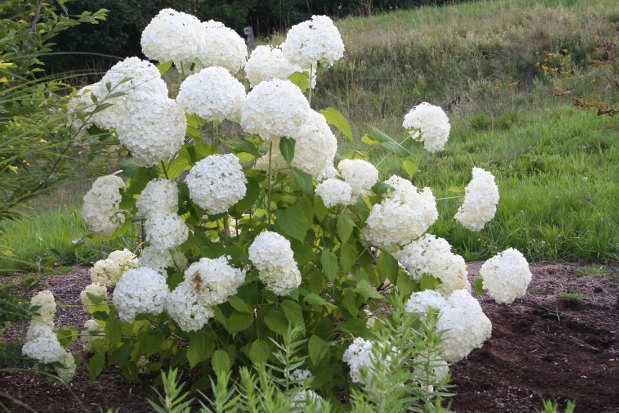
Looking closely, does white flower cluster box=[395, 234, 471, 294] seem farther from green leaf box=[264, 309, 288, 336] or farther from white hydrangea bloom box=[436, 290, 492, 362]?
green leaf box=[264, 309, 288, 336]

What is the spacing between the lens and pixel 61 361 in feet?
8.89

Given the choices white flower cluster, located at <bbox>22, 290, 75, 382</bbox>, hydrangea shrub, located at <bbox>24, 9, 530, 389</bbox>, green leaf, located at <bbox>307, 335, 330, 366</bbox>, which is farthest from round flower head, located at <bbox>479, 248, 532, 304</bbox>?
white flower cluster, located at <bbox>22, 290, 75, 382</bbox>

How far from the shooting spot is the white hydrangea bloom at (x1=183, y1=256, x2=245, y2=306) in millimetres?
2305

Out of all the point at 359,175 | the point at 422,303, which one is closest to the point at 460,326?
the point at 422,303

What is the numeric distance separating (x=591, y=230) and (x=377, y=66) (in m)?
7.26

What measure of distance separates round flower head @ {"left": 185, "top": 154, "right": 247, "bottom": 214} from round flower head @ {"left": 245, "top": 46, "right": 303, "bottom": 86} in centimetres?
56

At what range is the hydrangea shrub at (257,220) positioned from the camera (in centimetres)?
234

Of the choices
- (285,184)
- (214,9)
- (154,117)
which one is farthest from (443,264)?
(214,9)

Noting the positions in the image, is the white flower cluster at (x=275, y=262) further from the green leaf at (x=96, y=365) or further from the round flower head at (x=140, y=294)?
the green leaf at (x=96, y=365)

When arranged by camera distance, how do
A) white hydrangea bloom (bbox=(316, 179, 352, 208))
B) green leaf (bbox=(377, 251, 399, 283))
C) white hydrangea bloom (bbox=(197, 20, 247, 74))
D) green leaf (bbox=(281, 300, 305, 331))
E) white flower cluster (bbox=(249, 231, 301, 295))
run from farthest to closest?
white hydrangea bloom (bbox=(197, 20, 247, 74)) → green leaf (bbox=(377, 251, 399, 283)) → white hydrangea bloom (bbox=(316, 179, 352, 208)) → green leaf (bbox=(281, 300, 305, 331)) → white flower cluster (bbox=(249, 231, 301, 295))

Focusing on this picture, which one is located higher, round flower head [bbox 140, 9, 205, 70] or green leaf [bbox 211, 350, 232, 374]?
round flower head [bbox 140, 9, 205, 70]

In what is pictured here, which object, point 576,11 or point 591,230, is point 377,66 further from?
point 591,230

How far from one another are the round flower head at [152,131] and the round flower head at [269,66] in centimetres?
48

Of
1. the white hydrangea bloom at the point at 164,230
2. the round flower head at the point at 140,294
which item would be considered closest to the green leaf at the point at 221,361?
the round flower head at the point at 140,294
